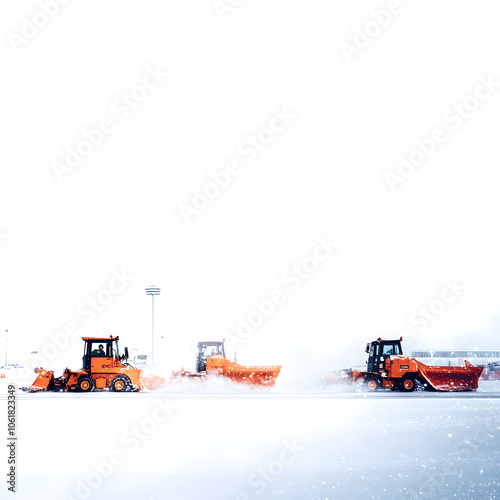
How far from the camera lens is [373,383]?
909 inches

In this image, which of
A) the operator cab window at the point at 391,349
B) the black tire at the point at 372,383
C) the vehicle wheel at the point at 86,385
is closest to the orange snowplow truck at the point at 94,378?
the vehicle wheel at the point at 86,385

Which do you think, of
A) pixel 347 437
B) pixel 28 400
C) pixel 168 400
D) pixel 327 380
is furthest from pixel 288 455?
pixel 327 380

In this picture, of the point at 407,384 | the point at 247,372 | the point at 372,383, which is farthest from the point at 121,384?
the point at 407,384

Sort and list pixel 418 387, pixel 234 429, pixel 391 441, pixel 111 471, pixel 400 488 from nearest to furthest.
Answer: pixel 400 488
pixel 111 471
pixel 391 441
pixel 234 429
pixel 418 387

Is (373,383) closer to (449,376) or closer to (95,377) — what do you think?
(449,376)

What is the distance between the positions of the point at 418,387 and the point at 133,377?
34.0 ft

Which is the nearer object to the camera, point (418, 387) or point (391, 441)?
point (391, 441)

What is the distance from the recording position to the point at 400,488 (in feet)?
30.4

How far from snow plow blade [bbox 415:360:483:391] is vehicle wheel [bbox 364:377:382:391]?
1599 mm

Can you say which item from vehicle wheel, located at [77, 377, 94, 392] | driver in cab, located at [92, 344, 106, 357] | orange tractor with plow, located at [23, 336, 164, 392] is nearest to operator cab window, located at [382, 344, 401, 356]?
orange tractor with plow, located at [23, 336, 164, 392]

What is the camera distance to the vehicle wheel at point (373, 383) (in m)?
23.1

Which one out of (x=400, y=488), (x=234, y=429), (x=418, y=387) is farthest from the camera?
(x=418, y=387)

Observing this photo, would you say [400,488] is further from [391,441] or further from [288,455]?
[391,441]

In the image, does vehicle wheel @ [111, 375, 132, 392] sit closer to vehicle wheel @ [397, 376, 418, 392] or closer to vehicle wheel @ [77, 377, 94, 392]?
vehicle wheel @ [77, 377, 94, 392]
